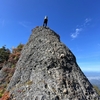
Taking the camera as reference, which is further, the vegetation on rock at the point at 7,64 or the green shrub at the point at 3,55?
the green shrub at the point at 3,55

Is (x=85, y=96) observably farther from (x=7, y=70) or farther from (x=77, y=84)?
(x=7, y=70)

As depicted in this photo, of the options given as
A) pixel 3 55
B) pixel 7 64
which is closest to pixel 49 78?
pixel 7 64

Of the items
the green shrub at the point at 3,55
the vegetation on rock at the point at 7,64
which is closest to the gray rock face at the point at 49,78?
the vegetation on rock at the point at 7,64

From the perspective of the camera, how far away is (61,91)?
38.4ft

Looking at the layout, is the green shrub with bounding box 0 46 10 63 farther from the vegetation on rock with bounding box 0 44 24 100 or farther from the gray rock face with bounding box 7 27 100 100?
the gray rock face with bounding box 7 27 100 100

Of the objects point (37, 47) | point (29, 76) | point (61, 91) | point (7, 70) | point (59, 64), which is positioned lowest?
point (61, 91)

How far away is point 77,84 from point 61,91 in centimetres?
276

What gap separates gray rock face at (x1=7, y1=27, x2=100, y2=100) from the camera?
11664 mm

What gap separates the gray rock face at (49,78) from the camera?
1166cm

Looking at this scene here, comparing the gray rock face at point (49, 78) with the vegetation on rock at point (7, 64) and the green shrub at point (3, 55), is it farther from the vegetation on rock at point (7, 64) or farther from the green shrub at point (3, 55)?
the green shrub at point (3, 55)

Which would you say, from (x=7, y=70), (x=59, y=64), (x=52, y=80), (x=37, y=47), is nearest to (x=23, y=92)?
(x=52, y=80)

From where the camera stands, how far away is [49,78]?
1332 centimetres

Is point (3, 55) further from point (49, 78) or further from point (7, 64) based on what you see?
point (49, 78)

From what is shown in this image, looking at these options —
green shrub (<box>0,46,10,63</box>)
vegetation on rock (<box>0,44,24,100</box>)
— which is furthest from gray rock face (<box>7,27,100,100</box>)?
green shrub (<box>0,46,10,63</box>)
